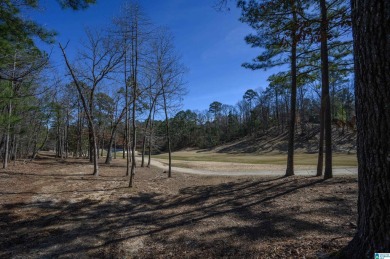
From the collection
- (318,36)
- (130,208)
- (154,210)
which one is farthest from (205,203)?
(318,36)

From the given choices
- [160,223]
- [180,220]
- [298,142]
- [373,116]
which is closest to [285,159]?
[180,220]

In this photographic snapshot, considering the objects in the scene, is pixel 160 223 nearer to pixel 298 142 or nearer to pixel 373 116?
pixel 373 116

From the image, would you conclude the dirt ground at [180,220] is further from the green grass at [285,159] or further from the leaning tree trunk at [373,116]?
the green grass at [285,159]

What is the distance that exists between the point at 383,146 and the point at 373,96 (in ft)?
1.43

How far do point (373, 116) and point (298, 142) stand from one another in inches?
2134

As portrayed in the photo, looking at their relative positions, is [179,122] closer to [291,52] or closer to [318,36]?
[291,52]

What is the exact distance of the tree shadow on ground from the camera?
4.93 metres

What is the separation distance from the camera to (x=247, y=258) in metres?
4.01

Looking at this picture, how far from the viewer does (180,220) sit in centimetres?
683

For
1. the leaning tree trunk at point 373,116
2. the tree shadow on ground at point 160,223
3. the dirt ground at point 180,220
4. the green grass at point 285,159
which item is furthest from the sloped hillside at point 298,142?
the leaning tree trunk at point 373,116

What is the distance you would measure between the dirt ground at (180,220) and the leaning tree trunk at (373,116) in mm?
1356

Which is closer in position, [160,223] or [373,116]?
[373,116]

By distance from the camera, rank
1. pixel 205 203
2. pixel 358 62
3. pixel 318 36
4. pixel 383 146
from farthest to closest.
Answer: pixel 205 203
pixel 318 36
pixel 358 62
pixel 383 146

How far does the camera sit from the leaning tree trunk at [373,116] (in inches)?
→ 79.6
